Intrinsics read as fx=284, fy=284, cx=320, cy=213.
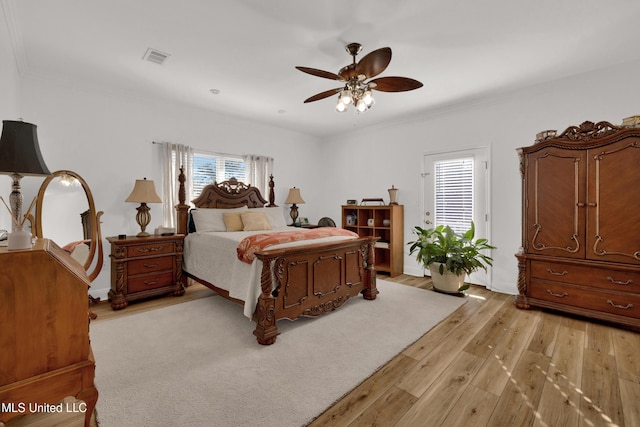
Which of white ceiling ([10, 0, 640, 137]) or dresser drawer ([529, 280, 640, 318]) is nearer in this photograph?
white ceiling ([10, 0, 640, 137])

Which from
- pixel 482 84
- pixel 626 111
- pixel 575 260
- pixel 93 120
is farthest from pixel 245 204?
pixel 626 111

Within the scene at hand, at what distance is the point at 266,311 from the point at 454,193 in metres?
3.51

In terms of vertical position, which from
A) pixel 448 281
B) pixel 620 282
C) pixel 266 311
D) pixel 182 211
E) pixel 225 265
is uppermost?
pixel 182 211

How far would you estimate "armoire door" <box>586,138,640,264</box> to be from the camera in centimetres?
275

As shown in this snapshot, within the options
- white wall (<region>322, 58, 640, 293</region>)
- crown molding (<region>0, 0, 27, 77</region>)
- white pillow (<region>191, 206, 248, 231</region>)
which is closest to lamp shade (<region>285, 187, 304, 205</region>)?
white wall (<region>322, 58, 640, 293</region>)

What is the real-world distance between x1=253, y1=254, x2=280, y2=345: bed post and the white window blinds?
325 centimetres

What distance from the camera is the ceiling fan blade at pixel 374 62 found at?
218 cm

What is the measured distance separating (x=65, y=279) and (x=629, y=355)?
3.93 m

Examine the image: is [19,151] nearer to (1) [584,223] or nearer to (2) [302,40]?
(2) [302,40]

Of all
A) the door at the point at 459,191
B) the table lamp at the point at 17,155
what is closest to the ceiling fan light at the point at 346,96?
the table lamp at the point at 17,155

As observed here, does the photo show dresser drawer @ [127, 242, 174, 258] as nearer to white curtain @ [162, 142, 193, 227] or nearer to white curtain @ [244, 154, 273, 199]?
white curtain @ [162, 142, 193, 227]

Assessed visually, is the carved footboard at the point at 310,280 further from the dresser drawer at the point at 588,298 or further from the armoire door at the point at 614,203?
the armoire door at the point at 614,203

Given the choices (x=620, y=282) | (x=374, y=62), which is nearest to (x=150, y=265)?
(x=374, y=62)

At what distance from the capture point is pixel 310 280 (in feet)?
9.66
